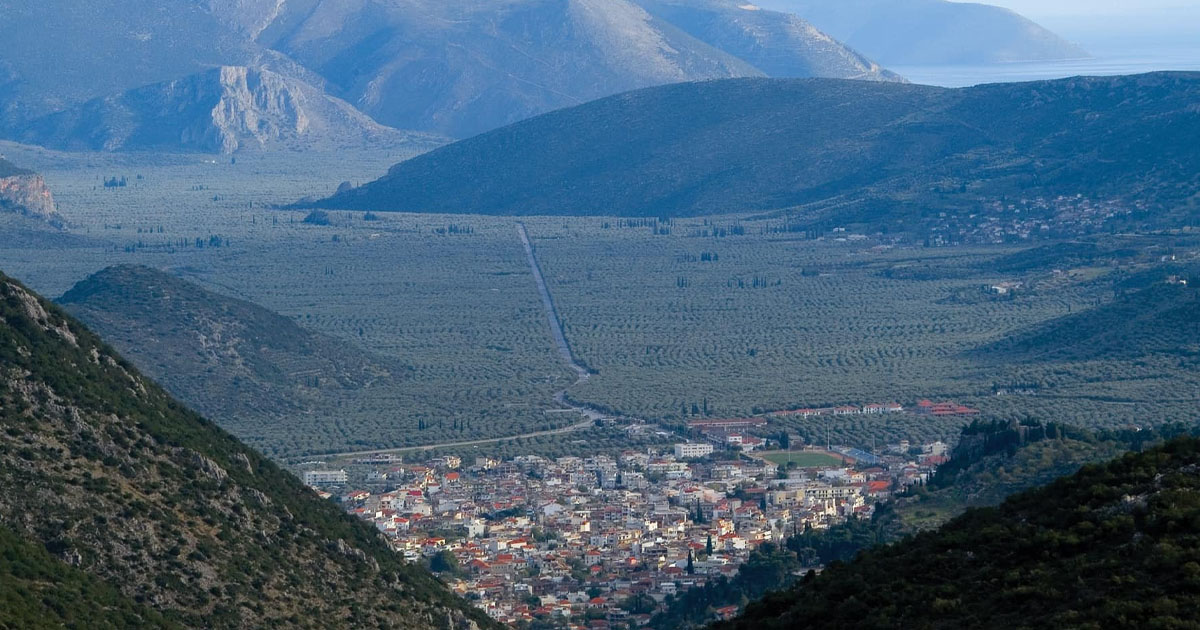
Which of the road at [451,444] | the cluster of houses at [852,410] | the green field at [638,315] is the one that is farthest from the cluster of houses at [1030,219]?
the road at [451,444]

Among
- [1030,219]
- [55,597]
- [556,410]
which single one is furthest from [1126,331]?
[55,597]

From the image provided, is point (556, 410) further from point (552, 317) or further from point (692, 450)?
point (552, 317)

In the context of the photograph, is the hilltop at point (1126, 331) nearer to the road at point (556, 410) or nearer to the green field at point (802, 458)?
the road at point (556, 410)

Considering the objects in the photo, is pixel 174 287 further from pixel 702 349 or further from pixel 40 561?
pixel 40 561

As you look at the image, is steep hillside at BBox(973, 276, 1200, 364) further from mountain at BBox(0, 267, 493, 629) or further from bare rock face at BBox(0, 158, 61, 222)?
bare rock face at BBox(0, 158, 61, 222)

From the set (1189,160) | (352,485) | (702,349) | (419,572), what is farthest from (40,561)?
(1189,160)

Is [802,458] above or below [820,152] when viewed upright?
Result: below
